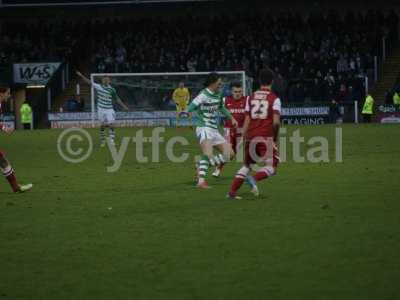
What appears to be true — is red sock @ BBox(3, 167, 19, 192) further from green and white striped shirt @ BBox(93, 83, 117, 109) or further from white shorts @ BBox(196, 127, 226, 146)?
green and white striped shirt @ BBox(93, 83, 117, 109)

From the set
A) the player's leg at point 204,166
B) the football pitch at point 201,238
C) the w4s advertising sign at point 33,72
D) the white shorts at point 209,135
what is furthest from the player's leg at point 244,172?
the w4s advertising sign at point 33,72

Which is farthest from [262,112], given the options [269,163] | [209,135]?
[209,135]

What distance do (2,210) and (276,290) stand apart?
21.9 ft

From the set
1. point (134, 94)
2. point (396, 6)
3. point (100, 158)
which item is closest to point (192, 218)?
point (100, 158)

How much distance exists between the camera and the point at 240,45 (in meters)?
48.4

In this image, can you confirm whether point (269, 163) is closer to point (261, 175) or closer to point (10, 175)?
point (261, 175)

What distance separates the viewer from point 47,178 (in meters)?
18.7

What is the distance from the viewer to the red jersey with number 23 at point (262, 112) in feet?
44.1

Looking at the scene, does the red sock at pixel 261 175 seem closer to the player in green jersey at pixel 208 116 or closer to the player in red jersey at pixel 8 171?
the player in green jersey at pixel 208 116

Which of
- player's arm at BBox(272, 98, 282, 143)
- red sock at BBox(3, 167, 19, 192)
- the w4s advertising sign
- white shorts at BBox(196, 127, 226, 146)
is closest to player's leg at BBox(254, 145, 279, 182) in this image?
player's arm at BBox(272, 98, 282, 143)

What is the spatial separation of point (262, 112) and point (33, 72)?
1447 inches

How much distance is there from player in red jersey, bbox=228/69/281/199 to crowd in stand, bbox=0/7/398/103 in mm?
30458

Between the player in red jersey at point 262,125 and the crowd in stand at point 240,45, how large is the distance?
30.5 meters

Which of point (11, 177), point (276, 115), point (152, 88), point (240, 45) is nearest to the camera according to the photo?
point (276, 115)
